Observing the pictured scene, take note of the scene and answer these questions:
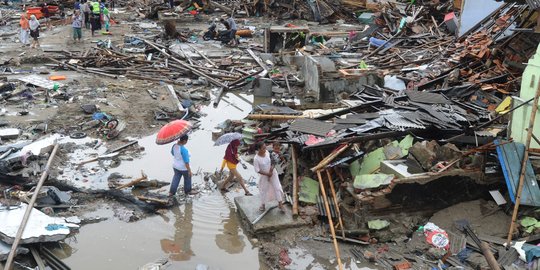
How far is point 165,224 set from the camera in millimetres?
8555

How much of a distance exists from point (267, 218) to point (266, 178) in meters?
0.67

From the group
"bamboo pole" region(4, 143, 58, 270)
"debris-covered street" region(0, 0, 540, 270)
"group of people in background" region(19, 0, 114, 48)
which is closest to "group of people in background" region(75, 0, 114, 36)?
"group of people in background" region(19, 0, 114, 48)

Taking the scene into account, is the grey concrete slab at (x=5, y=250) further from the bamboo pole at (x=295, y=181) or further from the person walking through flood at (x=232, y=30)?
the person walking through flood at (x=232, y=30)

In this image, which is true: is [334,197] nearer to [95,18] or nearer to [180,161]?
[180,161]

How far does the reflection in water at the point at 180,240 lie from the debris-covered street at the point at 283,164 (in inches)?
1.3

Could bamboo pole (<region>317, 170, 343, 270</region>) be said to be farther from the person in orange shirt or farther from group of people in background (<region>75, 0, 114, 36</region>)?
group of people in background (<region>75, 0, 114, 36</region>)

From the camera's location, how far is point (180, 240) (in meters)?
8.13

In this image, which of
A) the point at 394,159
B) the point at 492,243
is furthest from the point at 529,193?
the point at 394,159

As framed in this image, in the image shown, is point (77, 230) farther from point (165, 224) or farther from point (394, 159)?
point (394, 159)

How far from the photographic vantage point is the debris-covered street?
7602 millimetres

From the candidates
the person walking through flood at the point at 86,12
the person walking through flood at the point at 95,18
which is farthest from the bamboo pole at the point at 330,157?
the person walking through flood at the point at 86,12

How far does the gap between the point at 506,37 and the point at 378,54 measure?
5.90m

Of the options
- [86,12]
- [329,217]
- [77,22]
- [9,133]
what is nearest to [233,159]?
[329,217]

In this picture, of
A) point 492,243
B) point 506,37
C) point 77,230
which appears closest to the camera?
point 492,243
